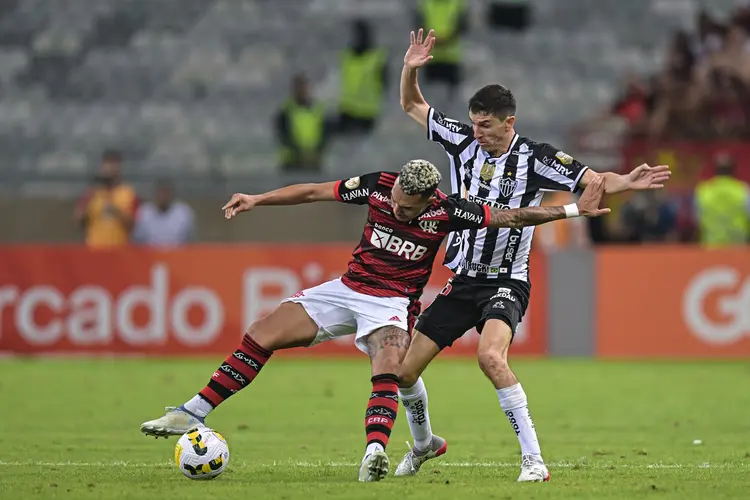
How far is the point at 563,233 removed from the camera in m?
19.3

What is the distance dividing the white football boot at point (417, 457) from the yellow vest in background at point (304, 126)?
483 inches

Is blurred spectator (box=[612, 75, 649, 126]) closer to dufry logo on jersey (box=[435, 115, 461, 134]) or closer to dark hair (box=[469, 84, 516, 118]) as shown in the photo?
dufry logo on jersey (box=[435, 115, 461, 134])

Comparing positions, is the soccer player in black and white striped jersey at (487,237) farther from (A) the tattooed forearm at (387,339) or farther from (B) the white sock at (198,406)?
(B) the white sock at (198,406)

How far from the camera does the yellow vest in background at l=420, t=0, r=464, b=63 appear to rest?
72.0ft

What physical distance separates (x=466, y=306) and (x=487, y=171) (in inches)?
33.0

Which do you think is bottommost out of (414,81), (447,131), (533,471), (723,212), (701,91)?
(533,471)

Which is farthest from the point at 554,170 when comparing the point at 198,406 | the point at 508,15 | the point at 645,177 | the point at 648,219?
the point at 508,15

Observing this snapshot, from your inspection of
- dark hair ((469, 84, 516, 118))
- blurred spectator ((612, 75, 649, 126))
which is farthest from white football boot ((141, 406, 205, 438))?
blurred spectator ((612, 75, 649, 126))

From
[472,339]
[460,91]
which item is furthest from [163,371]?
[460,91]

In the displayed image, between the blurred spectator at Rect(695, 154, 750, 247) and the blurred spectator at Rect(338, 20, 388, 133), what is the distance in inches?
238

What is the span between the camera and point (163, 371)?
15.9 meters

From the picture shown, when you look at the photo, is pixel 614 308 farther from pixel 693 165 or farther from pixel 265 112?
pixel 265 112

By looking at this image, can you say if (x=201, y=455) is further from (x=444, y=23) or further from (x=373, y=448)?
(x=444, y=23)

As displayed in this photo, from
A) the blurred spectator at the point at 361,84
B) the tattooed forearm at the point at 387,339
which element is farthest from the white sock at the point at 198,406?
the blurred spectator at the point at 361,84
